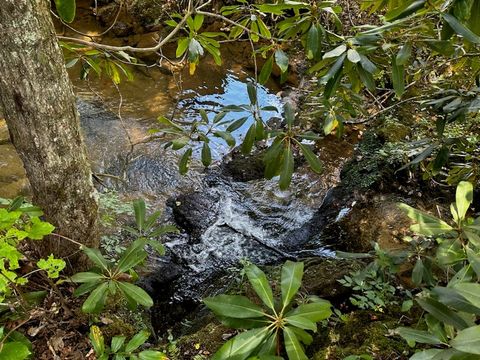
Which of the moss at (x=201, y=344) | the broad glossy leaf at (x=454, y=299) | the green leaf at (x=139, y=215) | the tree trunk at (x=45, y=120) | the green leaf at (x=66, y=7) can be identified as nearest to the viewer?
the broad glossy leaf at (x=454, y=299)

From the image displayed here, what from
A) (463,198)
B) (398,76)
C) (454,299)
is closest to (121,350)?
(454,299)

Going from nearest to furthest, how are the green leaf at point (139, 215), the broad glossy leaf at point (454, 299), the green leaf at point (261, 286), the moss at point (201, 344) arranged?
the broad glossy leaf at point (454, 299) → the green leaf at point (261, 286) → the green leaf at point (139, 215) → the moss at point (201, 344)

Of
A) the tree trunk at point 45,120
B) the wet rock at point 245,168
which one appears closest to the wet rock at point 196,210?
the wet rock at point 245,168

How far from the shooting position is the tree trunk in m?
1.30

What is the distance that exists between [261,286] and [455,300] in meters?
0.55

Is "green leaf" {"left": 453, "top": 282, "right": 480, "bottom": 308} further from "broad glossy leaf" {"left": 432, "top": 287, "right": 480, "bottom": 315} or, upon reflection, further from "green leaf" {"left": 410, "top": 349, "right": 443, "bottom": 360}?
"green leaf" {"left": 410, "top": 349, "right": 443, "bottom": 360}

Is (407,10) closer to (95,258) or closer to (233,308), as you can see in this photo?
(233,308)

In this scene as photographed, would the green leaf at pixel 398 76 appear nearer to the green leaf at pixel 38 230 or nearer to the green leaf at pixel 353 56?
the green leaf at pixel 353 56

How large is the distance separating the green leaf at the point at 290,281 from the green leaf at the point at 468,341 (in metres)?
0.51

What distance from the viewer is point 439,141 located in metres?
1.97

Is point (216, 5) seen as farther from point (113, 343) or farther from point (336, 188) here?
point (113, 343)

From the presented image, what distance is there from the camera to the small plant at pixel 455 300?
80 cm

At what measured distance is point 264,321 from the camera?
1126 millimetres

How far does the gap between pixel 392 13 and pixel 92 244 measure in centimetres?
158
